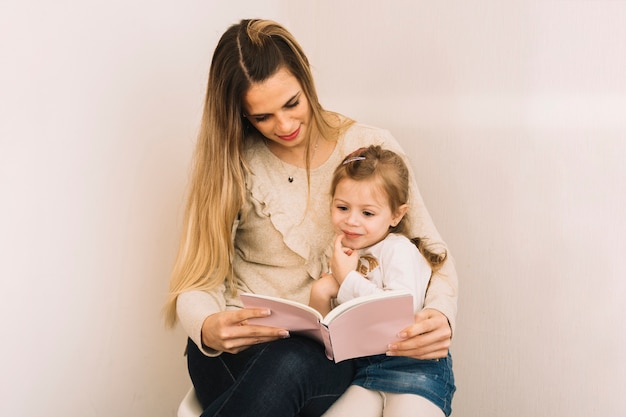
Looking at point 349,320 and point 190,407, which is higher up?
point 349,320

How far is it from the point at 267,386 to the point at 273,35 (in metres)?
0.81

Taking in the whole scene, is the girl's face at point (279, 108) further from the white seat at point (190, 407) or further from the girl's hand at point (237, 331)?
the white seat at point (190, 407)

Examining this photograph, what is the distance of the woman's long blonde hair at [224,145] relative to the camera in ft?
4.90

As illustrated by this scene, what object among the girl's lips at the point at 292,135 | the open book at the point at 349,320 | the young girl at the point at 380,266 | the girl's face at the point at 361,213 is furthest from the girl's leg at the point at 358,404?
the girl's lips at the point at 292,135

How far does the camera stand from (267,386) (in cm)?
119

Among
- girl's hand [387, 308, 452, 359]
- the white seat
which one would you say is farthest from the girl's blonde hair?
the white seat

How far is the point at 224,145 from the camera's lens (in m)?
1.59

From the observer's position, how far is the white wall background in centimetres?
153

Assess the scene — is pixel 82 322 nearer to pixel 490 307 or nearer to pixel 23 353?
pixel 23 353

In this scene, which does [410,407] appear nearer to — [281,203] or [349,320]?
[349,320]

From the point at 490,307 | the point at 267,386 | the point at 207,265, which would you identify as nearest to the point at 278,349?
the point at 267,386

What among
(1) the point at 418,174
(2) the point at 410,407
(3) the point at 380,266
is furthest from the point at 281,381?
(1) the point at 418,174

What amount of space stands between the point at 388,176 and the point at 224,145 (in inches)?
16.6

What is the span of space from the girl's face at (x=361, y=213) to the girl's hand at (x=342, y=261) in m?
0.05
